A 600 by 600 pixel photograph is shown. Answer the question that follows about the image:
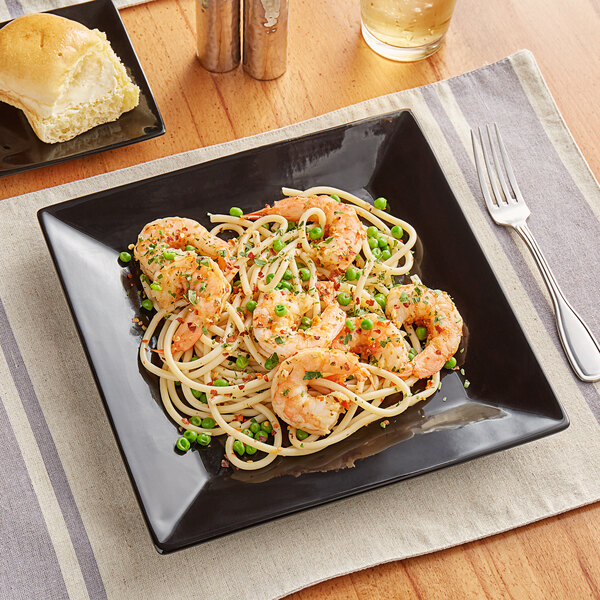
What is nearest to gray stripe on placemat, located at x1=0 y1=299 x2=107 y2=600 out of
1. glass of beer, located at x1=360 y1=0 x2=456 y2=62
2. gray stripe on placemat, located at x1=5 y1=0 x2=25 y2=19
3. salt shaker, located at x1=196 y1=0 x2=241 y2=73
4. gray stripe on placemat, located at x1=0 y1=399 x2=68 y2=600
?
gray stripe on placemat, located at x1=0 y1=399 x2=68 y2=600

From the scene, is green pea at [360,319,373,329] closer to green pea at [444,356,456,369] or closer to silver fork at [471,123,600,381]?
green pea at [444,356,456,369]

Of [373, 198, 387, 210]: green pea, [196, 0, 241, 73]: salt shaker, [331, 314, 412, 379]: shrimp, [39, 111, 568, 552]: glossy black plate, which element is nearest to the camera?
[39, 111, 568, 552]: glossy black plate

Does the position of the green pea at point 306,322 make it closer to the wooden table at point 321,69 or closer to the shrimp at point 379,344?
the shrimp at point 379,344

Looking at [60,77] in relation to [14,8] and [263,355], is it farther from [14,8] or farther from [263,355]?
[263,355]

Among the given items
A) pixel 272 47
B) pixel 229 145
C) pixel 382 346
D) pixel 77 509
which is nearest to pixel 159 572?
pixel 77 509

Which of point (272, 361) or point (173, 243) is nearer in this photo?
point (272, 361)

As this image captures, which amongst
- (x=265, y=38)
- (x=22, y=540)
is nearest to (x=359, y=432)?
(x=22, y=540)
